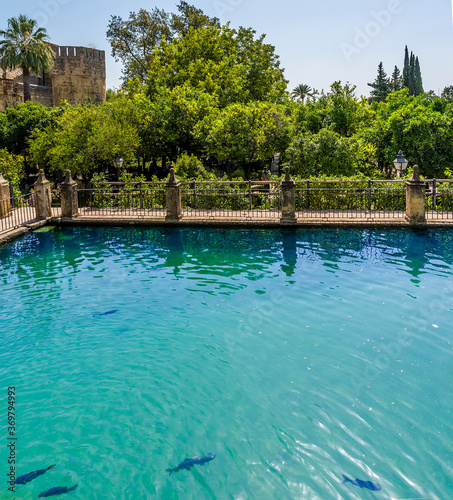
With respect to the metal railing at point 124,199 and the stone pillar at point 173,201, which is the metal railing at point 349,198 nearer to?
the stone pillar at point 173,201

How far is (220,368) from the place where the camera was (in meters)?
7.96

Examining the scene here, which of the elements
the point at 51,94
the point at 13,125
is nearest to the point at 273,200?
the point at 13,125

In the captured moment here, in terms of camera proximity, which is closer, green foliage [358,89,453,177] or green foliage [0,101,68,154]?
green foliage [358,89,453,177]

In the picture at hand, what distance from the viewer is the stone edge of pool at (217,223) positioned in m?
17.5

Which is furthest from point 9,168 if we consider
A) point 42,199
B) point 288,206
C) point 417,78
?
point 417,78

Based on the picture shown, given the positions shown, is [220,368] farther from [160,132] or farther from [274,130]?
[160,132]

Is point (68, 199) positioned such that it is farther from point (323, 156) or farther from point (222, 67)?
point (222, 67)

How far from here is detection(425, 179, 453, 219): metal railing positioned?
62.0 feet

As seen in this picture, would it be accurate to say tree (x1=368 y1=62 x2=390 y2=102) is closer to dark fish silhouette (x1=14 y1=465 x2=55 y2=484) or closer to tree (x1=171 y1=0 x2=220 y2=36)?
tree (x1=171 y1=0 x2=220 y2=36)

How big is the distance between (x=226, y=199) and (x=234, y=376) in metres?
13.9

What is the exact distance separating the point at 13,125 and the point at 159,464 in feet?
119

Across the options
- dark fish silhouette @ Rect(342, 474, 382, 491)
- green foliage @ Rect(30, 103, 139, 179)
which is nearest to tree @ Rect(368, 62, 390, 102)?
green foliage @ Rect(30, 103, 139, 179)

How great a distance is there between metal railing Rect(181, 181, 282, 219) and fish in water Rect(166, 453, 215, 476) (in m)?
14.5

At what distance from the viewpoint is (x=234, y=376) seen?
25.3ft
